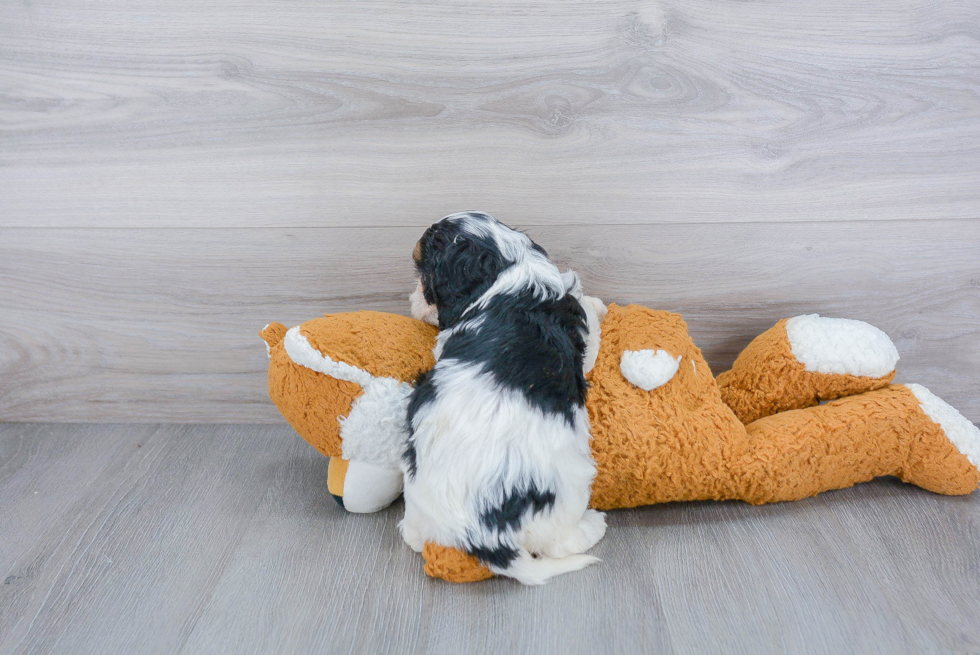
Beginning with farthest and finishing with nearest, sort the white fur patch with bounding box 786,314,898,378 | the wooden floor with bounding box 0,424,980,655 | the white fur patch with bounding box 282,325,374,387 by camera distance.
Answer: the white fur patch with bounding box 786,314,898,378, the white fur patch with bounding box 282,325,374,387, the wooden floor with bounding box 0,424,980,655

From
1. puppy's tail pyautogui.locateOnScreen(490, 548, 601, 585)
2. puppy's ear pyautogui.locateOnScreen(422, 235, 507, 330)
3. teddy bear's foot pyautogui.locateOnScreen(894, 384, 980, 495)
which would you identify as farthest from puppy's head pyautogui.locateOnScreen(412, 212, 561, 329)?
teddy bear's foot pyautogui.locateOnScreen(894, 384, 980, 495)

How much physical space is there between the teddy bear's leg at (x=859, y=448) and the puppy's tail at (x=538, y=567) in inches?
10.1

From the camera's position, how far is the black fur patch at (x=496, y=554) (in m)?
0.78

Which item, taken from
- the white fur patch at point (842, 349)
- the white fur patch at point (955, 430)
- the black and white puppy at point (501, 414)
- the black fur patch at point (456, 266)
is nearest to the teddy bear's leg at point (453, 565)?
the black and white puppy at point (501, 414)

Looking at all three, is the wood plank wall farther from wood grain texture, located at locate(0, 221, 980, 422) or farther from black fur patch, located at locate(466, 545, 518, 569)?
black fur patch, located at locate(466, 545, 518, 569)

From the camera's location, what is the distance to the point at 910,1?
38.4 inches

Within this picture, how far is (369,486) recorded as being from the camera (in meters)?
0.94

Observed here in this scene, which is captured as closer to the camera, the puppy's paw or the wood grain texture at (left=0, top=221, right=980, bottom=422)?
the puppy's paw

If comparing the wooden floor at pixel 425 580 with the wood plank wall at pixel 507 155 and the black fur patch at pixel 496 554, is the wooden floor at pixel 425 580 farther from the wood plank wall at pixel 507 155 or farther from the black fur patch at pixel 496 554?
the wood plank wall at pixel 507 155

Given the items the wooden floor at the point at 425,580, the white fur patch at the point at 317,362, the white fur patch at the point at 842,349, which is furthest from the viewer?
the white fur patch at the point at 842,349

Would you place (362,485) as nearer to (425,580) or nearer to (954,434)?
(425,580)

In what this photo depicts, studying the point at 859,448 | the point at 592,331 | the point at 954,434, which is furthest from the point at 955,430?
the point at 592,331

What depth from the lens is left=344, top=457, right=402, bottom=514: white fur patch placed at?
0.93 meters

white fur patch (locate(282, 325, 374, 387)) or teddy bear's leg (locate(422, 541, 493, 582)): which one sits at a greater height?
white fur patch (locate(282, 325, 374, 387))
